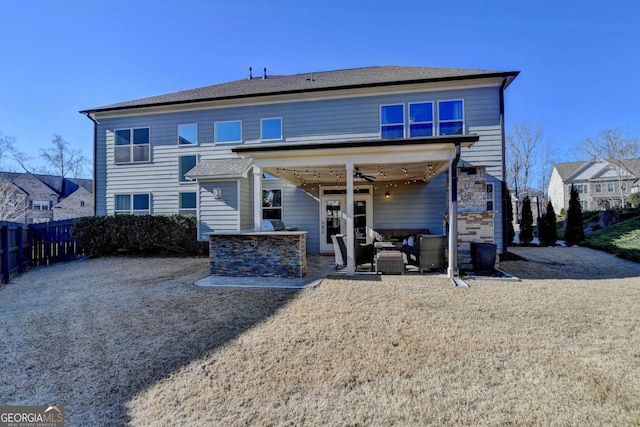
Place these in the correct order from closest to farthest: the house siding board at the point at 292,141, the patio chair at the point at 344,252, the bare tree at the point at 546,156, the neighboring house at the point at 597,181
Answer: the patio chair at the point at 344,252 → the house siding board at the point at 292,141 → the bare tree at the point at 546,156 → the neighboring house at the point at 597,181

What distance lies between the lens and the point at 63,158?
38.7 meters

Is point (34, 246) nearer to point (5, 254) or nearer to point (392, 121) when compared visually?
point (5, 254)

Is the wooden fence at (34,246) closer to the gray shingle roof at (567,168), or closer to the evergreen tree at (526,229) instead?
the evergreen tree at (526,229)

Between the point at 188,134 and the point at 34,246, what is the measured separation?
20.5 feet

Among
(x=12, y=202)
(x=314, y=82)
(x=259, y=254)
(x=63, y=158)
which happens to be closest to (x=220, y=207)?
(x=259, y=254)

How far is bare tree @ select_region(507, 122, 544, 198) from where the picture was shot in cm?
2934

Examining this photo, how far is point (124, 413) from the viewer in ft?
7.59

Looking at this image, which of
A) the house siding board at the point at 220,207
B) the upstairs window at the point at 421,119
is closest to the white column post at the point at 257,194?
the house siding board at the point at 220,207

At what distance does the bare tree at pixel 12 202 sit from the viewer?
74.2ft

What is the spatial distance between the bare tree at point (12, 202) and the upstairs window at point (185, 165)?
2047cm

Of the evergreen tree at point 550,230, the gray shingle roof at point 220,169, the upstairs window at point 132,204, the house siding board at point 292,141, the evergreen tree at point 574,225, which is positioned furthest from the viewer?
the evergreen tree at point 550,230

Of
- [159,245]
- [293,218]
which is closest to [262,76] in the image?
[293,218]

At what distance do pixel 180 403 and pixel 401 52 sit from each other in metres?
15.5

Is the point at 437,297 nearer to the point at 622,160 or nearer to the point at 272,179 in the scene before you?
the point at 272,179
